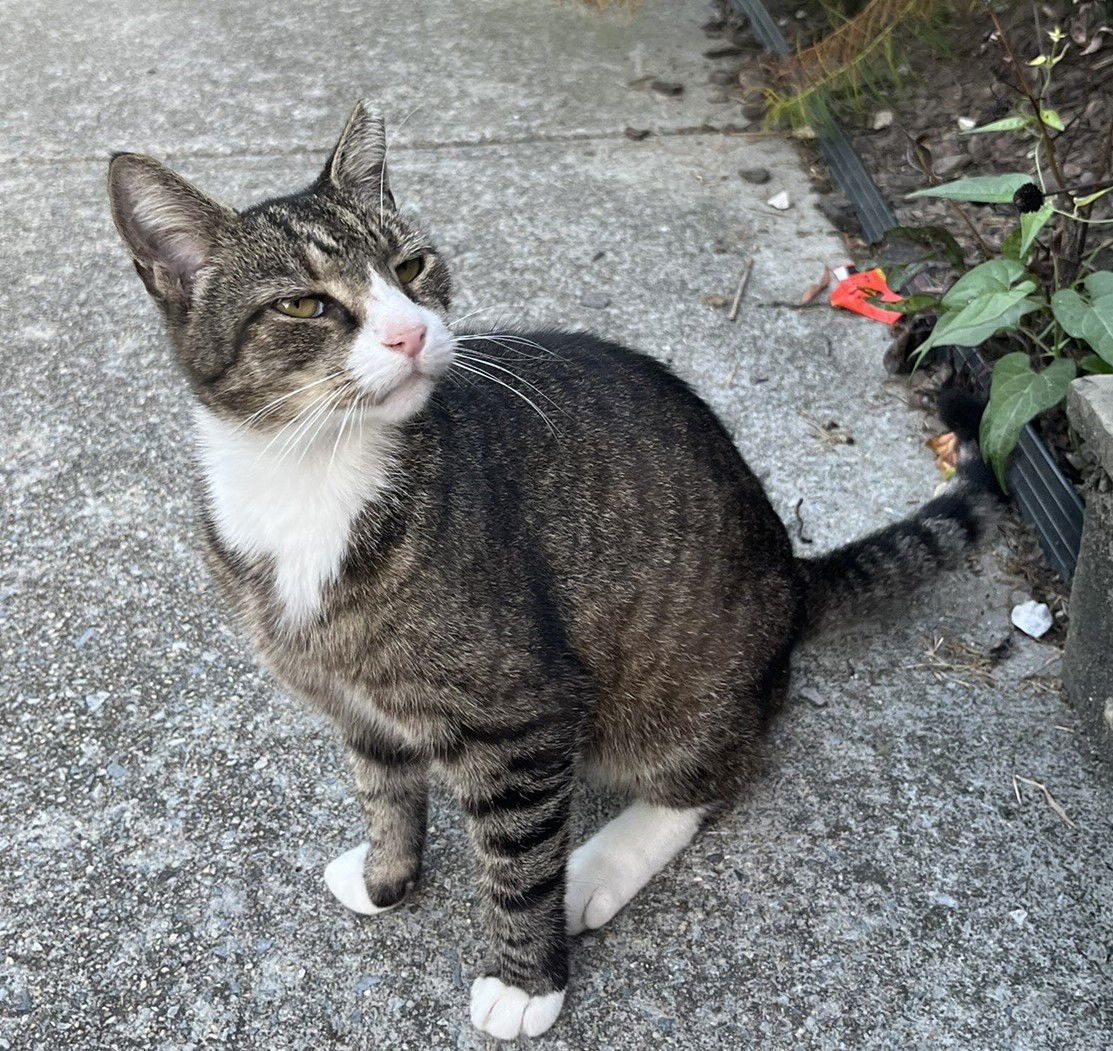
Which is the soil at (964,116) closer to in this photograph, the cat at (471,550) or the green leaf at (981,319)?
the green leaf at (981,319)

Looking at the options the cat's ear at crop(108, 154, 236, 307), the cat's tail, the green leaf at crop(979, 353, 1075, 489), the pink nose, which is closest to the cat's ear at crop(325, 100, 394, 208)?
the cat's ear at crop(108, 154, 236, 307)

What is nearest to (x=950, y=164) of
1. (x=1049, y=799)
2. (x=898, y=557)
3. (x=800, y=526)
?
(x=800, y=526)

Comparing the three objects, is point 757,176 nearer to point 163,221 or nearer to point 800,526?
point 800,526

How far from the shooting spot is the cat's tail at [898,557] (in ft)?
8.29

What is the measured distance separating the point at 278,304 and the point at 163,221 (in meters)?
0.23

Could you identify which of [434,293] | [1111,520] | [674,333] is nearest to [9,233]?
[674,333]

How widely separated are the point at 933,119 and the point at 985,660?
2544 mm

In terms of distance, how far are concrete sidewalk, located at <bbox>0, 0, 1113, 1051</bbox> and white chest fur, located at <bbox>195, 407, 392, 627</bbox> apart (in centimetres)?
72

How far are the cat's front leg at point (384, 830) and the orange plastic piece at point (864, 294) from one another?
2.24 metres

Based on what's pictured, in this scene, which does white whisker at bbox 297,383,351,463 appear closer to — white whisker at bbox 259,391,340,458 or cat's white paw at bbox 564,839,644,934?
white whisker at bbox 259,391,340,458

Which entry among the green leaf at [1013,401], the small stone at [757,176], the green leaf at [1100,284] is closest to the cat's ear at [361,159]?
the green leaf at [1013,401]

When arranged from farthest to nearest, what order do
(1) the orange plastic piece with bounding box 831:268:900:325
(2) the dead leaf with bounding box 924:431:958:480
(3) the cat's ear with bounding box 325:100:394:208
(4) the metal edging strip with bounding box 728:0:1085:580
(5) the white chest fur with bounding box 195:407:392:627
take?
(1) the orange plastic piece with bounding box 831:268:900:325 → (2) the dead leaf with bounding box 924:431:958:480 → (4) the metal edging strip with bounding box 728:0:1085:580 → (3) the cat's ear with bounding box 325:100:394:208 → (5) the white chest fur with bounding box 195:407:392:627

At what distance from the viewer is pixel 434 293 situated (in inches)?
79.7

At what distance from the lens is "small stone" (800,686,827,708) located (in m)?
2.61
